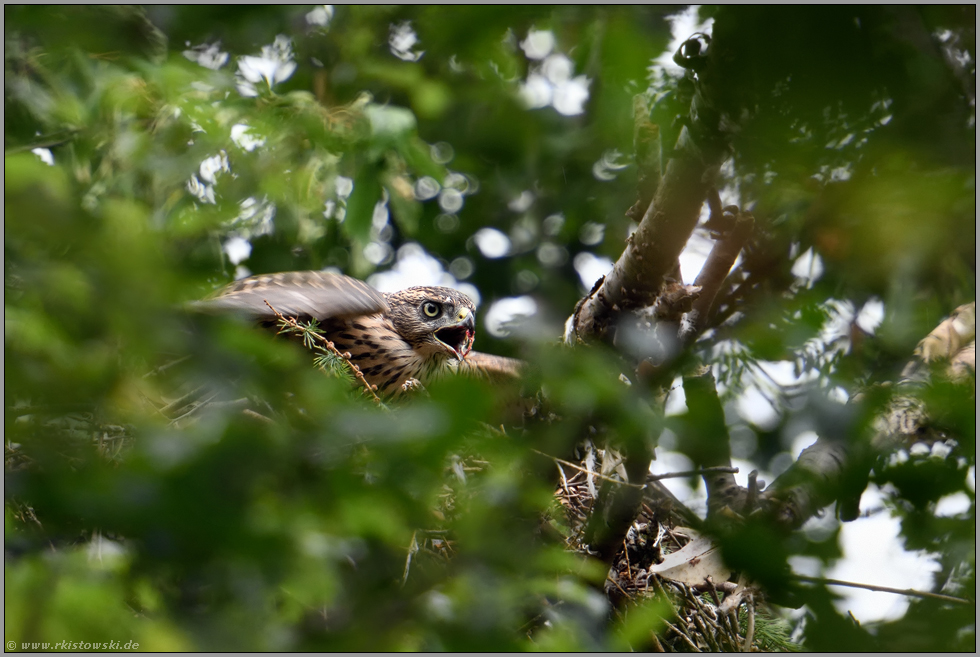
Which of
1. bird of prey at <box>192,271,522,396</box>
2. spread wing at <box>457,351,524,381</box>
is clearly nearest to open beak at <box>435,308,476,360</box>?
bird of prey at <box>192,271,522,396</box>

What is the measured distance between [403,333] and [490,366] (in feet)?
2.11

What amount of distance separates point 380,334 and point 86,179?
1.62 metres

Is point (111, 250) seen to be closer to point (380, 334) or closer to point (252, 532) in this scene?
point (252, 532)

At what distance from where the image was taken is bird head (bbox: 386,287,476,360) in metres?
4.05

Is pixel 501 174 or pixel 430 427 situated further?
pixel 501 174

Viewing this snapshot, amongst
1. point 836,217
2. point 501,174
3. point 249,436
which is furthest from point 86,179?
point 836,217

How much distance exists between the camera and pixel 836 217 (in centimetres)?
99

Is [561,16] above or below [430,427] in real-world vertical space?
above

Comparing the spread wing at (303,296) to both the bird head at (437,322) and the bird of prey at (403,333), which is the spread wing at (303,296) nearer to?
the bird of prey at (403,333)

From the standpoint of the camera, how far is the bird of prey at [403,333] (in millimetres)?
3619

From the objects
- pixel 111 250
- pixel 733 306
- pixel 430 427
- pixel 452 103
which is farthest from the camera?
pixel 452 103

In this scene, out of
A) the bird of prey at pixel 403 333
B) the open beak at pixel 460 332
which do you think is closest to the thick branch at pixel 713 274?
the bird of prey at pixel 403 333

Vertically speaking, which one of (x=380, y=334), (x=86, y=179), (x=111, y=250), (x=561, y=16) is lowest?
(x=380, y=334)

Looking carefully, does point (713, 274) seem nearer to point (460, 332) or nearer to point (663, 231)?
point (663, 231)
